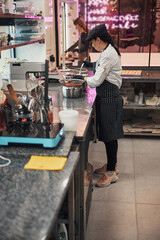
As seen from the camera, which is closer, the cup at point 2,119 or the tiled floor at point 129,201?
the cup at point 2,119

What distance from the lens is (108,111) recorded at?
3.37 metres

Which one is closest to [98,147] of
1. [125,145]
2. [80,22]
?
[125,145]

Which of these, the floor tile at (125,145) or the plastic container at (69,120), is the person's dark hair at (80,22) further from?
the plastic container at (69,120)

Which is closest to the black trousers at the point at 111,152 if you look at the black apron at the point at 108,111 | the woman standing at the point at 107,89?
the woman standing at the point at 107,89

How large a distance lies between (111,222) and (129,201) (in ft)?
1.41

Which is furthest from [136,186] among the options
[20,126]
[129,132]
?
[20,126]

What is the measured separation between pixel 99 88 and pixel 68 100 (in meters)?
0.36

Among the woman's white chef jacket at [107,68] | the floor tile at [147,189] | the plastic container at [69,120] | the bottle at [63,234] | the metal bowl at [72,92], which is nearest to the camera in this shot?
the bottle at [63,234]

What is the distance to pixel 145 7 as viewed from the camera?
7312 millimetres

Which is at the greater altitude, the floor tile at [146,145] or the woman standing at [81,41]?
the woman standing at [81,41]

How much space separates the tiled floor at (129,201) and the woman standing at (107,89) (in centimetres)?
26

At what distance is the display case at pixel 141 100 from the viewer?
16.3ft

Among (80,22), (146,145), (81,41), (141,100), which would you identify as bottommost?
(146,145)

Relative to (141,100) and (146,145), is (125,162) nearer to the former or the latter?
(146,145)
